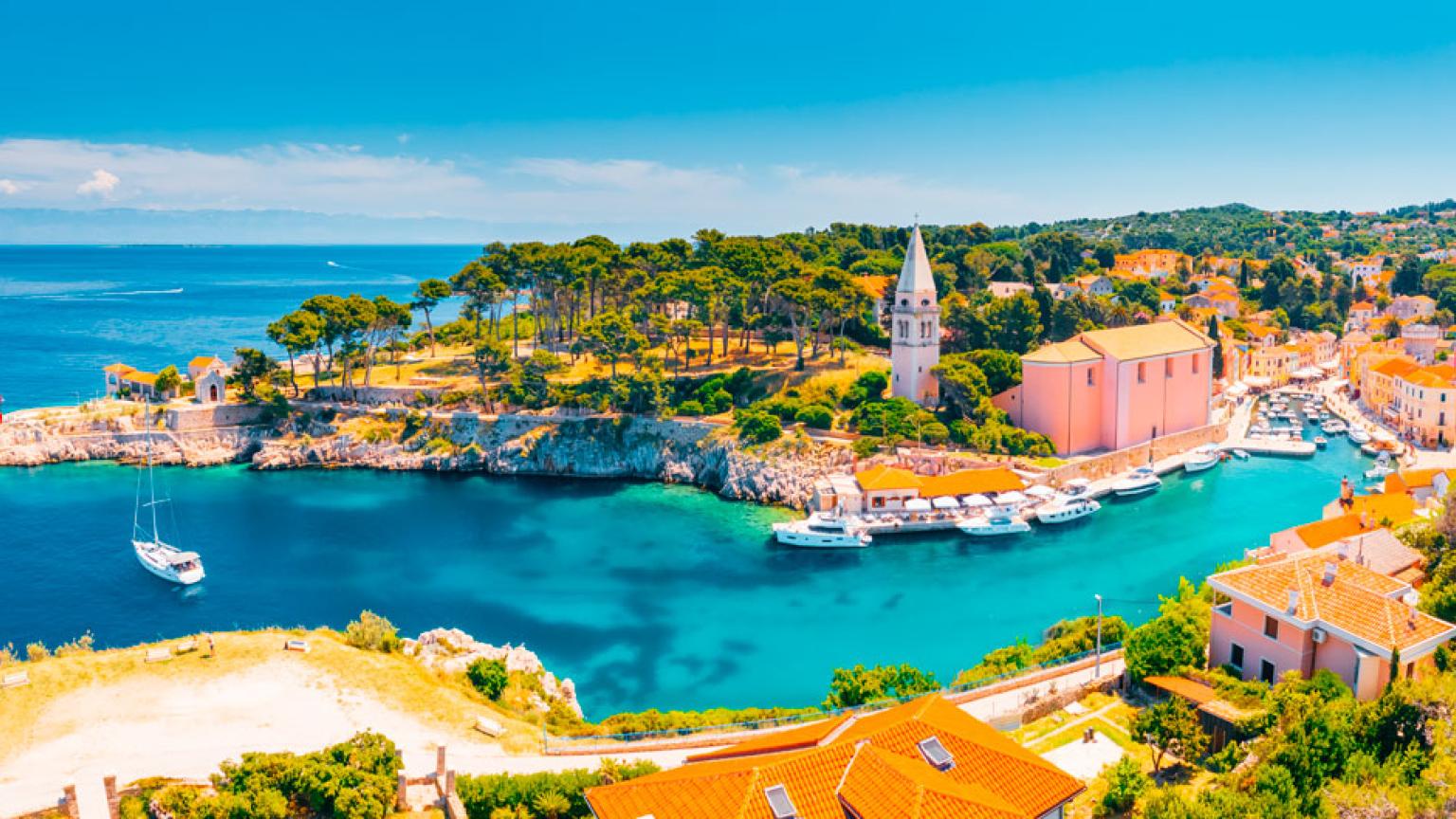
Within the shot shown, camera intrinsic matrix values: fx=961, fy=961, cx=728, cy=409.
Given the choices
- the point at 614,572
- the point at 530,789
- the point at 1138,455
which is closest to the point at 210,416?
the point at 614,572

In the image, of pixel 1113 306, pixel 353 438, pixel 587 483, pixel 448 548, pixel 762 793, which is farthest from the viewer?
pixel 1113 306

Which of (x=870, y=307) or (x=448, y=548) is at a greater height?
(x=870, y=307)

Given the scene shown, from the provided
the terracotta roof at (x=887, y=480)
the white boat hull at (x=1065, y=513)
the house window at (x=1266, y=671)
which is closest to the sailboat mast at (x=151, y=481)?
the terracotta roof at (x=887, y=480)

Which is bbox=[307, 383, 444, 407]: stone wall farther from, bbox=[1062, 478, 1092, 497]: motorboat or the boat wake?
the boat wake

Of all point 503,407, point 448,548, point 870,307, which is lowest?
point 448,548

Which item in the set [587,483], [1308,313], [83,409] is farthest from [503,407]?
[1308,313]

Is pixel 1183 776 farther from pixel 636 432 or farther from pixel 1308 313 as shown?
pixel 1308 313

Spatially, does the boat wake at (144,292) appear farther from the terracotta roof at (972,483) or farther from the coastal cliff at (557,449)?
the terracotta roof at (972,483)

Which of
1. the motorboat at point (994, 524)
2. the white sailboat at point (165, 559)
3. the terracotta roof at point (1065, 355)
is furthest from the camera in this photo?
the terracotta roof at point (1065, 355)
